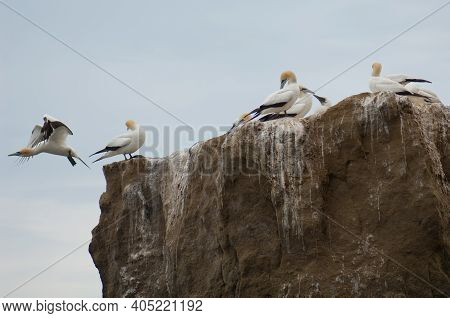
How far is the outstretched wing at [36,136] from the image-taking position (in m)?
24.1

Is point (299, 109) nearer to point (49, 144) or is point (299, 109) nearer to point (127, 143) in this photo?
A: point (127, 143)

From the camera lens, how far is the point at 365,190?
16.8m

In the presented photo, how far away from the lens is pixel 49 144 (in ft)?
78.6

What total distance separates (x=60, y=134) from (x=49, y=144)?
468 mm

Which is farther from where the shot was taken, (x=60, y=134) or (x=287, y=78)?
(x=60, y=134)

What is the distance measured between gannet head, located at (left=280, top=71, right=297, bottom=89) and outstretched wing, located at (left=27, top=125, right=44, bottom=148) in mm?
6090

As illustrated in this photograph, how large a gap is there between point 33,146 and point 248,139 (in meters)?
8.65

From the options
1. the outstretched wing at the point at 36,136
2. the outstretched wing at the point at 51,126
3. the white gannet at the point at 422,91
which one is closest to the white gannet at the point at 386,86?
the white gannet at the point at 422,91

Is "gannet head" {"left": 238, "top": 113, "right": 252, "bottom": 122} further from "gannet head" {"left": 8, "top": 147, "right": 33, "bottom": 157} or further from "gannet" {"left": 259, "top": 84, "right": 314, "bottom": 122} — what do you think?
"gannet head" {"left": 8, "top": 147, "right": 33, "bottom": 157}

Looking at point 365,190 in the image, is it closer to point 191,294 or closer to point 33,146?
point 191,294

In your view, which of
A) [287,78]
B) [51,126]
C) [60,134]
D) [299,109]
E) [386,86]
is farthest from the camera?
[60,134]

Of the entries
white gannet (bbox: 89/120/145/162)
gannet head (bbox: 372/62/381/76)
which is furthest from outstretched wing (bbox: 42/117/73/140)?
gannet head (bbox: 372/62/381/76)

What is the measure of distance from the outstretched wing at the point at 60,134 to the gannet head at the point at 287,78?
17.0ft

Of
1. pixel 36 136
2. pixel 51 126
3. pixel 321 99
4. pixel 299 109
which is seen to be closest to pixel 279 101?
pixel 299 109
